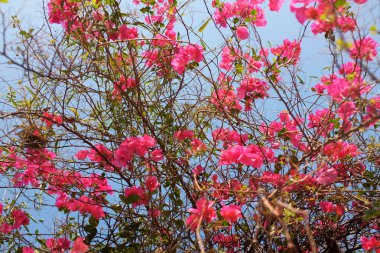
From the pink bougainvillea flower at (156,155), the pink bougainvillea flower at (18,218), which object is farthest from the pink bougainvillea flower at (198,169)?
the pink bougainvillea flower at (18,218)

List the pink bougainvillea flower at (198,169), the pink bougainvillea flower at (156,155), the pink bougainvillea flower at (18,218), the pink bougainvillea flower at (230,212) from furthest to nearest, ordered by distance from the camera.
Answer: the pink bougainvillea flower at (18,218) → the pink bougainvillea flower at (198,169) → the pink bougainvillea flower at (156,155) → the pink bougainvillea flower at (230,212)

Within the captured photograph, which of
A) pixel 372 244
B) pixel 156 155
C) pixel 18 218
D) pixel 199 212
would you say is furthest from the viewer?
pixel 18 218

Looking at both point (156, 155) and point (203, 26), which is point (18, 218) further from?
point (203, 26)

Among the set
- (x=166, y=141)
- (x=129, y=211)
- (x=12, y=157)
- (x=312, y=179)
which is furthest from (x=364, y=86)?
(x=12, y=157)

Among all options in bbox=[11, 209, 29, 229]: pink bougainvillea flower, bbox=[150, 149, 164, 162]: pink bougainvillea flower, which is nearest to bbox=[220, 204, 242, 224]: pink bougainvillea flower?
bbox=[150, 149, 164, 162]: pink bougainvillea flower

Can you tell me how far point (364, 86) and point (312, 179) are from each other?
0.52m

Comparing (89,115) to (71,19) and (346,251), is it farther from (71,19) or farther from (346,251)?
(346,251)

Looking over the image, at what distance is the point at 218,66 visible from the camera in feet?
8.03

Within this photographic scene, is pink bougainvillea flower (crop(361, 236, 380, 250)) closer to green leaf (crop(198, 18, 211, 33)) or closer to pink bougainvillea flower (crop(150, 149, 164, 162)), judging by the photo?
pink bougainvillea flower (crop(150, 149, 164, 162))

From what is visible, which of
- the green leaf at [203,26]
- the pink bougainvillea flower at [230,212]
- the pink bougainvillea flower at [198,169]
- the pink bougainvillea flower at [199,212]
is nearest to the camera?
the pink bougainvillea flower at [199,212]

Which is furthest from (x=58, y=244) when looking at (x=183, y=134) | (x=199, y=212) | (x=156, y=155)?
(x=199, y=212)

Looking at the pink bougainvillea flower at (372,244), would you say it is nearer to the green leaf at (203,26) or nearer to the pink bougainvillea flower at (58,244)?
the green leaf at (203,26)

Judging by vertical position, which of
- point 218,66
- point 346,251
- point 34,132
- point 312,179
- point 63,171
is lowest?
point 346,251

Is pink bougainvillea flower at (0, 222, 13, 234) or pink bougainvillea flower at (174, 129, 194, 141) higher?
pink bougainvillea flower at (174, 129, 194, 141)
